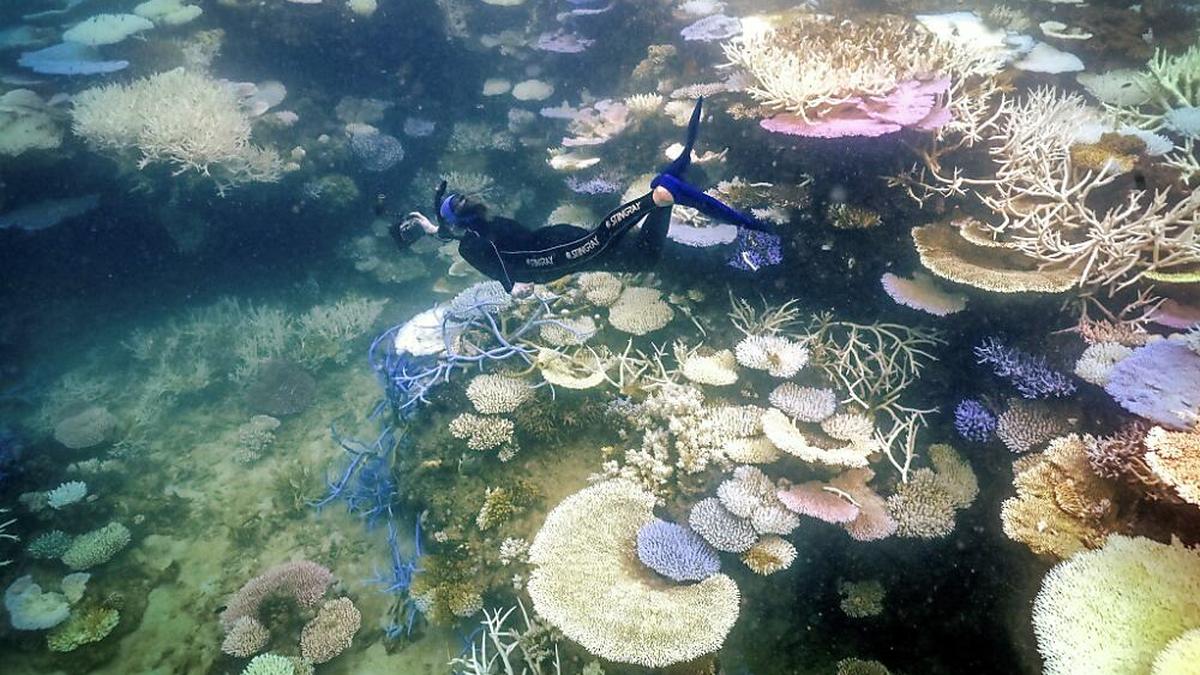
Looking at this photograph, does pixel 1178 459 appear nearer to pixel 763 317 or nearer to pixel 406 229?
pixel 763 317

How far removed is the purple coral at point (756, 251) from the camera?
483 cm

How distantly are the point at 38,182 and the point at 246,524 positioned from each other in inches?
252

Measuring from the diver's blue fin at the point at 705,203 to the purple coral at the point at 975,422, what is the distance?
207cm

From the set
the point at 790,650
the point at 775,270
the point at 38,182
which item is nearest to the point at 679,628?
the point at 790,650

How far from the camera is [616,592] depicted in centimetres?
347

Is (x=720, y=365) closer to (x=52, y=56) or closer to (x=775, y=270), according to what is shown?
(x=775, y=270)

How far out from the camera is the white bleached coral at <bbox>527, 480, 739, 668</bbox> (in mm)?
3229

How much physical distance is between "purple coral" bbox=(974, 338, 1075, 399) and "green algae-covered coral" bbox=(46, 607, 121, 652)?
308 inches

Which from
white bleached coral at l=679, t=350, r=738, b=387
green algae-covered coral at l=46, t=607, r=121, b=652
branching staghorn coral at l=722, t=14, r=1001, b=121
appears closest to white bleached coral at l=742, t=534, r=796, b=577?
white bleached coral at l=679, t=350, r=738, b=387

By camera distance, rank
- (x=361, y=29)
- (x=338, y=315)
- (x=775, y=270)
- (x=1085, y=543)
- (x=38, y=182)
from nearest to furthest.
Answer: (x=1085, y=543) < (x=775, y=270) < (x=38, y=182) < (x=338, y=315) < (x=361, y=29)

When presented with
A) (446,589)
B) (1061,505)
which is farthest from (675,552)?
(1061,505)

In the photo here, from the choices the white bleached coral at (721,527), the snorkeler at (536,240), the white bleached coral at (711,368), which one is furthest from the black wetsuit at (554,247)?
the white bleached coral at (721,527)

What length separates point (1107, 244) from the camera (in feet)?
12.0

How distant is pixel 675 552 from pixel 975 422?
94.5 inches
